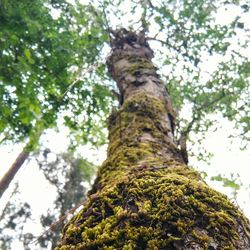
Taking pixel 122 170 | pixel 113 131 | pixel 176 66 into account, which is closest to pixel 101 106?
pixel 176 66

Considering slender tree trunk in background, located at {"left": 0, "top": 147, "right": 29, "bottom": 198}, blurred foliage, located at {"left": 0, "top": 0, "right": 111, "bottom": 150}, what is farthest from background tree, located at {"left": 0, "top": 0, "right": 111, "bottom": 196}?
slender tree trunk in background, located at {"left": 0, "top": 147, "right": 29, "bottom": 198}

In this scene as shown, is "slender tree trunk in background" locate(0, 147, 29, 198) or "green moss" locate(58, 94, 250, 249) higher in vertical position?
"slender tree trunk in background" locate(0, 147, 29, 198)

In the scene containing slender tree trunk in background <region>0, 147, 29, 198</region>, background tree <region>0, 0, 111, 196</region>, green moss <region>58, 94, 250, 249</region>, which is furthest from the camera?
slender tree trunk in background <region>0, 147, 29, 198</region>

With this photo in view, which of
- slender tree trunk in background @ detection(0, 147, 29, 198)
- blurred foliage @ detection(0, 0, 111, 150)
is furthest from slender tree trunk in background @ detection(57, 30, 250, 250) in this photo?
slender tree trunk in background @ detection(0, 147, 29, 198)

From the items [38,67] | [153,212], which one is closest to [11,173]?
[38,67]

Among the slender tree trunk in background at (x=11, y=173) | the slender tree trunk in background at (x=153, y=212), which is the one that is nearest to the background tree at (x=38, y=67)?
the slender tree trunk in background at (x=153, y=212)

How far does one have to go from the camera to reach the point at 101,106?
24.4 feet

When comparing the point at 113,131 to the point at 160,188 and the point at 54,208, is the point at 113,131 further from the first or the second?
the point at 54,208

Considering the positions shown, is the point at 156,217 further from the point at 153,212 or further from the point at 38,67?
the point at 38,67

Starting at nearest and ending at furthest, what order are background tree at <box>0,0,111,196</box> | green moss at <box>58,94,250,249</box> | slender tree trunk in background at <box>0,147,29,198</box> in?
green moss at <box>58,94,250,249</box>
background tree at <box>0,0,111,196</box>
slender tree trunk in background at <box>0,147,29,198</box>

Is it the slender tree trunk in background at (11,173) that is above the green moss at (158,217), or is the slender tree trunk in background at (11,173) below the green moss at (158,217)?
above

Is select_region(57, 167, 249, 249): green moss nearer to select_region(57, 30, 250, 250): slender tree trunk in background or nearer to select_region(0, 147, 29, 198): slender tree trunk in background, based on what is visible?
select_region(57, 30, 250, 250): slender tree trunk in background

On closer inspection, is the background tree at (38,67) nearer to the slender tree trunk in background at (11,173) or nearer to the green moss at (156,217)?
the green moss at (156,217)

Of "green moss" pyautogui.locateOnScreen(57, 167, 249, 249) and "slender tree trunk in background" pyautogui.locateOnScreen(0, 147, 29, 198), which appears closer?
"green moss" pyautogui.locateOnScreen(57, 167, 249, 249)
